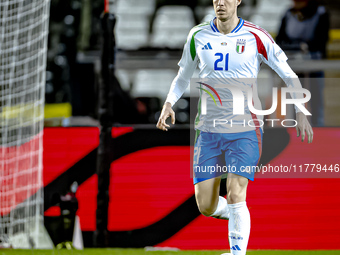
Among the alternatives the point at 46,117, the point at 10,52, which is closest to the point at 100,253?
the point at 46,117

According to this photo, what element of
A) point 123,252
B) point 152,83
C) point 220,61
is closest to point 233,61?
point 220,61

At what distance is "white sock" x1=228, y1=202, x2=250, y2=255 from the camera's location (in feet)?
8.10

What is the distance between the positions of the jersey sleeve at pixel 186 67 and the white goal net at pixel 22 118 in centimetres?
163

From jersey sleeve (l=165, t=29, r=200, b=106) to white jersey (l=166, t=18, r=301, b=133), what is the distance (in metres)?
0.04

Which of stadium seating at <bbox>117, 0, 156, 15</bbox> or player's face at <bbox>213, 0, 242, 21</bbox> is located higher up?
stadium seating at <bbox>117, 0, 156, 15</bbox>

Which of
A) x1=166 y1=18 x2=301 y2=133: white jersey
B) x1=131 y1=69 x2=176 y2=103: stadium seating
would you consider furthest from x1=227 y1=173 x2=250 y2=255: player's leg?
x1=131 y1=69 x2=176 y2=103: stadium seating

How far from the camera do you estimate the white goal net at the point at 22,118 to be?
3.91m

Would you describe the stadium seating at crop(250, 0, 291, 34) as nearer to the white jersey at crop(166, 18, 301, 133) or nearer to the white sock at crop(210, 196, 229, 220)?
the white jersey at crop(166, 18, 301, 133)

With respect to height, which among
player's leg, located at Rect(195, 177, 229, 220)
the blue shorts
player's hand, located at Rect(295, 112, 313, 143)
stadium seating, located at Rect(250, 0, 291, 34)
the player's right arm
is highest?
stadium seating, located at Rect(250, 0, 291, 34)

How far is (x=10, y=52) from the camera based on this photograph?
4.10 meters

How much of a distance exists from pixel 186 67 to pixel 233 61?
0.36 metres

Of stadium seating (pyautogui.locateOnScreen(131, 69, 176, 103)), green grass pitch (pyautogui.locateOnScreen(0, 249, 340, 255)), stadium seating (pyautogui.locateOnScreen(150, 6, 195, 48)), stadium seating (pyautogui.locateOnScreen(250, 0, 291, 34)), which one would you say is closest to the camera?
green grass pitch (pyautogui.locateOnScreen(0, 249, 340, 255))

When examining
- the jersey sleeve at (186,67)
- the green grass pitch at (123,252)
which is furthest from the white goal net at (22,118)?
the jersey sleeve at (186,67)

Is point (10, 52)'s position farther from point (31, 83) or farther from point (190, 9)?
point (190, 9)
